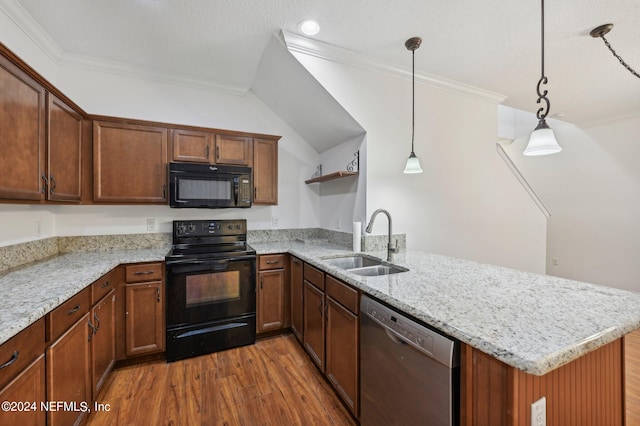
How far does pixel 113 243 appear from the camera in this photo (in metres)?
2.61

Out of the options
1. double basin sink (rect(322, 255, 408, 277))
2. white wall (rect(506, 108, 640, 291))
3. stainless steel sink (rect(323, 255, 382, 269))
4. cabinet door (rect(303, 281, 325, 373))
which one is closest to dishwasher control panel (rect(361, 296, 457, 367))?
double basin sink (rect(322, 255, 408, 277))

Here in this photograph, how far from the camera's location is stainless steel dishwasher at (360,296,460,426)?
0.99m

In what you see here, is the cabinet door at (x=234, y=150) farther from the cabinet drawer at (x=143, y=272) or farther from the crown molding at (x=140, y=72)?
the cabinet drawer at (x=143, y=272)

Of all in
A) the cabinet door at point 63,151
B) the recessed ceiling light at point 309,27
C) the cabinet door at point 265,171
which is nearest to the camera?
the cabinet door at point 63,151

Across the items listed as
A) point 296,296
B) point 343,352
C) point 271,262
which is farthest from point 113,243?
point 343,352

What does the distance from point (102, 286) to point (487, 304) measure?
230 centimetres

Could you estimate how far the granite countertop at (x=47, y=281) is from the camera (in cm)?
107

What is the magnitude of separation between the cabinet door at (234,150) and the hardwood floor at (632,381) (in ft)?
10.3

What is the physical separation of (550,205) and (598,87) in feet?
7.18

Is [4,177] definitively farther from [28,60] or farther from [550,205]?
[550,205]

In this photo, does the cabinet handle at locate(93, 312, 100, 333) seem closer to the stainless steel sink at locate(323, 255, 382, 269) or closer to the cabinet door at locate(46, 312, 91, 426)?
the cabinet door at locate(46, 312, 91, 426)

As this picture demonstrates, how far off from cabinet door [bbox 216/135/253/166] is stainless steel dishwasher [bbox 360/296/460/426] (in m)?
1.97

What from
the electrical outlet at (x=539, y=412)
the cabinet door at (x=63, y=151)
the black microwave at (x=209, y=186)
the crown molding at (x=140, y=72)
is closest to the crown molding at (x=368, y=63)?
the crown molding at (x=140, y=72)

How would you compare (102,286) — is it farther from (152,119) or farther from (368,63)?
(368,63)
